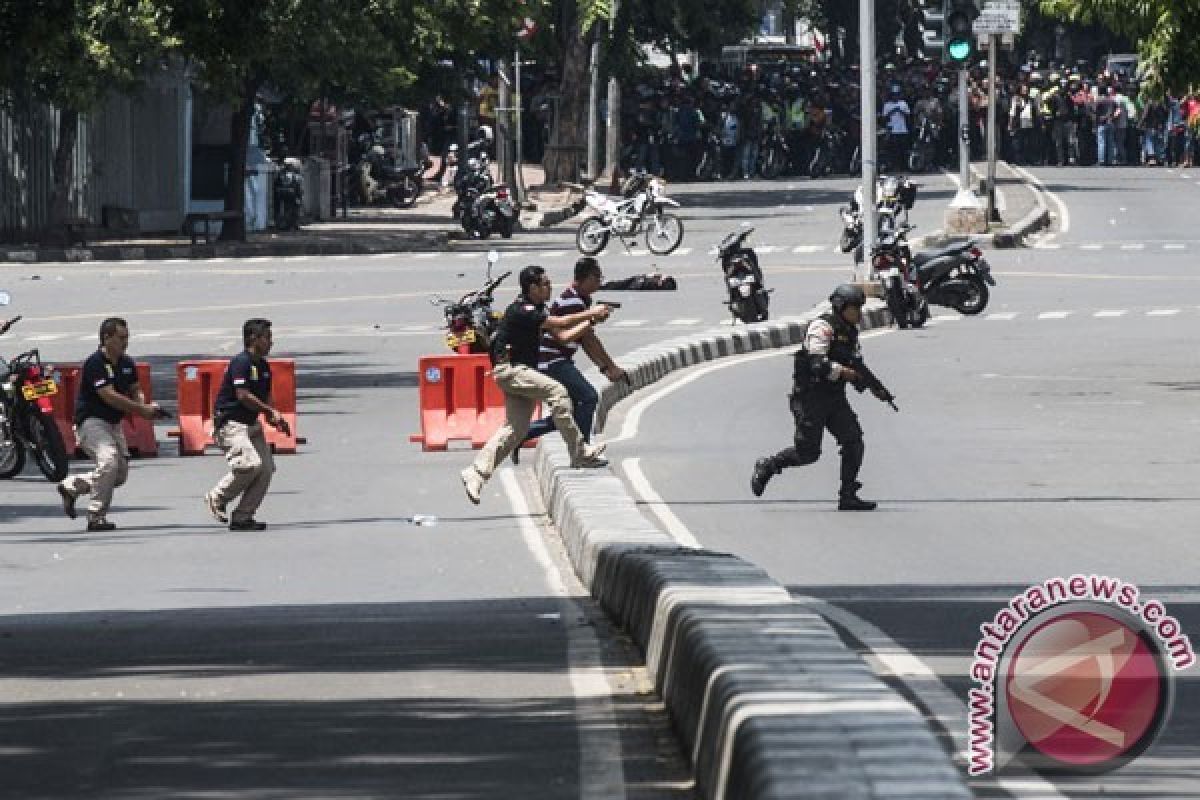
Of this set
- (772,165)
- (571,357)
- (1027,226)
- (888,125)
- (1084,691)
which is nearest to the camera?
(1084,691)

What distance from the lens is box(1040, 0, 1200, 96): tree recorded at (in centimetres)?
2928

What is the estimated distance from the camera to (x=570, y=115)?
7162 cm

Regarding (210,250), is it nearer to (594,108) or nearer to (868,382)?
(594,108)

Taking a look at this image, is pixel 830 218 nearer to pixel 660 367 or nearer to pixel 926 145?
pixel 926 145

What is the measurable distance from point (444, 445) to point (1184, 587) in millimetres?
11444

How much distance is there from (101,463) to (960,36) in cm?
2707

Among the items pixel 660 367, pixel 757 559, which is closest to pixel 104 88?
pixel 660 367

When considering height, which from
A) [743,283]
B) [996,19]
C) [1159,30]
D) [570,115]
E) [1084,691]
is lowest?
[743,283]

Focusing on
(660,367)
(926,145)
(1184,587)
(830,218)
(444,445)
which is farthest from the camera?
(926,145)

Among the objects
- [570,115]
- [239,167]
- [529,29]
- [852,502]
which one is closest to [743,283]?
[852,502]

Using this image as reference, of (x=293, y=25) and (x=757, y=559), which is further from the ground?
(x=293, y=25)

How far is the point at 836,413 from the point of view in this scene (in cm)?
2111

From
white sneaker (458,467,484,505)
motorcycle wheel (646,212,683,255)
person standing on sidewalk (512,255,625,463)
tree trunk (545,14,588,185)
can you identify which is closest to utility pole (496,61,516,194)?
tree trunk (545,14,588,185)

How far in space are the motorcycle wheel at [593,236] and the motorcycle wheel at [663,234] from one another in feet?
2.36
